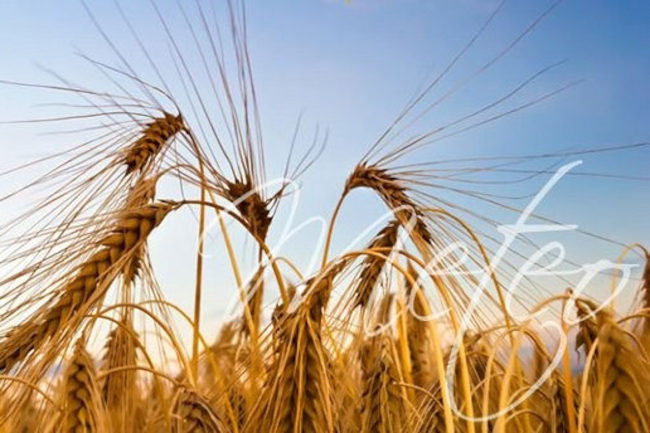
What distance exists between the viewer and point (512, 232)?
7.13 ft

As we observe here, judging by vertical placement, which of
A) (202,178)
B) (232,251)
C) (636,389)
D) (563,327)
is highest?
(202,178)

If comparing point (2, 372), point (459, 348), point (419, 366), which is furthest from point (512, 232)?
point (2, 372)

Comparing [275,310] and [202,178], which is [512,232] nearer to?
[275,310]

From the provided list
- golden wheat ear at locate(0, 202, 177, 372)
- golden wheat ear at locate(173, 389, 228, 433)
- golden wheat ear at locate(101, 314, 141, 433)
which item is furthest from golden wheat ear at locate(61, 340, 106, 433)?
golden wheat ear at locate(101, 314, 141, 433)

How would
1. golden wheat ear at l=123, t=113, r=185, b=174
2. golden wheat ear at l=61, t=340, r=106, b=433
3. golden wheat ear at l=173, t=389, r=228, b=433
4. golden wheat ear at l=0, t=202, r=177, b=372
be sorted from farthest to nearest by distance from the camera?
golden wheat ear at l=123, t=113, r=185, b=174 < golden wheat ear at l=61, t=340, r=106, b=433 < golden wheat ear at l=0, t=202, r=177, b=372 < golden wheat ear at l=173, t=389, r=228, b=433

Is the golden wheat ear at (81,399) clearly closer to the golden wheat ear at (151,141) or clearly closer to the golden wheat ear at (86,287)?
the golden wheat ear at (86,287)

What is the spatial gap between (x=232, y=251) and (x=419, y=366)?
1016 millimetres

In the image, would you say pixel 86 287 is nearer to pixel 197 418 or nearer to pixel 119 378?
pixel 197 418

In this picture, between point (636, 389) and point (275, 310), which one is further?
point (275, 310)

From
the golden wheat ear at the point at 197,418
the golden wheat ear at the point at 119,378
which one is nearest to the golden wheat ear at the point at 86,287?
the golden wheat ear at the point at 197,418

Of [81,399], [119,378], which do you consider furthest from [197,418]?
[119,378]

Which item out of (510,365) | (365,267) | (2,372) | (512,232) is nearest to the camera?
(510,365)

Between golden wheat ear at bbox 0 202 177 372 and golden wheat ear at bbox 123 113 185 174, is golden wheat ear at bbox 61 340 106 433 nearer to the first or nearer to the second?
golden wheat ear at bbox 0 202 177 372

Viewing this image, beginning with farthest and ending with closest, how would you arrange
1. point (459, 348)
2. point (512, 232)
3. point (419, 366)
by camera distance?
1. point (419, 366)
2. point (512, 232)
3. point (459, 348)
